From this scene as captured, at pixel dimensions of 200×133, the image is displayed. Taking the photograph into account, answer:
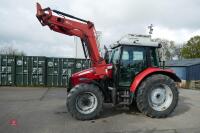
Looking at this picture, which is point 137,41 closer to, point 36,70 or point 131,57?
point 131,57

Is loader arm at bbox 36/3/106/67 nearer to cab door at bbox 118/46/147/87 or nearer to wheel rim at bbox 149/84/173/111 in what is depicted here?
cab door at bbox 118/46/147/87

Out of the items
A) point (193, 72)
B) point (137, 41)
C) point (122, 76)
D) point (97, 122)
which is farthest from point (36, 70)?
point (193, 72)

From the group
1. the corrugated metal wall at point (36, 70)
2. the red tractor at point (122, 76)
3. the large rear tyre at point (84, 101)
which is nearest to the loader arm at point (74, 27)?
the red tractor at point (122, 76)

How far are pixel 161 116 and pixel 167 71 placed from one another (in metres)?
1.53

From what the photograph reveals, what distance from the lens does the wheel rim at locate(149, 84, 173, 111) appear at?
343 inches

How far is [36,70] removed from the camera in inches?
790

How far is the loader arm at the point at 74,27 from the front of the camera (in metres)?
8.44

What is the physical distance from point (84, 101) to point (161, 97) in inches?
101

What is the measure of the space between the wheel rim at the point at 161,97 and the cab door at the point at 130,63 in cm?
84

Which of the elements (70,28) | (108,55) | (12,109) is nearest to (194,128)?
(108,55)

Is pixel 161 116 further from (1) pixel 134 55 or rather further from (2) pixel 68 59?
(2) pixel 68 59

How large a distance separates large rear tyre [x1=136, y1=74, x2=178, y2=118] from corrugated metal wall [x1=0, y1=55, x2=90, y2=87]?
11.0m

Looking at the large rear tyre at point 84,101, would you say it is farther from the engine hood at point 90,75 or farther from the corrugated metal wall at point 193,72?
the corrugated metal wall at point 193,72

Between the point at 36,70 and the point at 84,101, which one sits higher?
the point at 36,70
